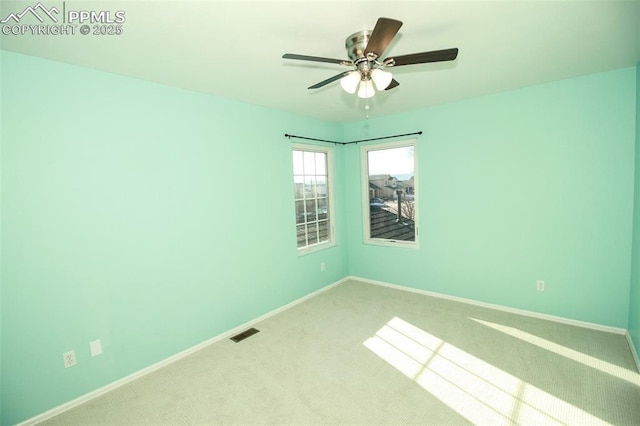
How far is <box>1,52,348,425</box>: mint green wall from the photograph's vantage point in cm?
199

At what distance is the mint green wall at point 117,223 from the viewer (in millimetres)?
1985

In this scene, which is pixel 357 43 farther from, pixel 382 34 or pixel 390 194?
pixel 390 194

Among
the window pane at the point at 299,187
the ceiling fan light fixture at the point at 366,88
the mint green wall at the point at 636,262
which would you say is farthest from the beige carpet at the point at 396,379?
the ceiling fan light fixture at the point at 366,88

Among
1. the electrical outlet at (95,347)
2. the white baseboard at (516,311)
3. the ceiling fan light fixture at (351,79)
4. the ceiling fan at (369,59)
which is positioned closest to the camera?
the ceiling fan at (369,59)

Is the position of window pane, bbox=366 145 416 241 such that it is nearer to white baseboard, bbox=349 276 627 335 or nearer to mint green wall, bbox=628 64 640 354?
white baseboard, bbox=349 276 627 335

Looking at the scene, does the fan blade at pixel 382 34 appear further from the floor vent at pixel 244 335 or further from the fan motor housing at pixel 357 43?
the floor vent at pixel 244 335

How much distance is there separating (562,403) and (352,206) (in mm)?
3282

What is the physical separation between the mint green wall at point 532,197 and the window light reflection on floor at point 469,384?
128 centimetres

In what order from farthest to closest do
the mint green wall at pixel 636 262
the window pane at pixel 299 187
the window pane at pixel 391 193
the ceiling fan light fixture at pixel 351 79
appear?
the window pane at pixel 391 193 < the window pane at pixel 299 187 < the mint green wall at pixel 636 262 < the ceiling fan light fixture at pixel 351 79

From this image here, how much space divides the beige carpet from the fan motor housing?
232cm

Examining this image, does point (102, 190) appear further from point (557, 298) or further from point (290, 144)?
point (557, 298)

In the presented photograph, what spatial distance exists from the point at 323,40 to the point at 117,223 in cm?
213

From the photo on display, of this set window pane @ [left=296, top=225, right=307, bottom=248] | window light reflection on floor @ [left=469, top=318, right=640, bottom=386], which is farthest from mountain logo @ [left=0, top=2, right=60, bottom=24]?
window light reflection on floor @ [left=469, top=318, right=640, bottom=386]

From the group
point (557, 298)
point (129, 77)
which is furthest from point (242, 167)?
point (557, 298)
